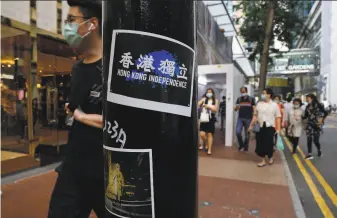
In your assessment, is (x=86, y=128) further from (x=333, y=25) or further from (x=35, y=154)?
(x=35, y=154)

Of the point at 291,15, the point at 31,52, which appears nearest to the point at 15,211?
the point at 31,52

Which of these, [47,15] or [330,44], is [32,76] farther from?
[330,44]

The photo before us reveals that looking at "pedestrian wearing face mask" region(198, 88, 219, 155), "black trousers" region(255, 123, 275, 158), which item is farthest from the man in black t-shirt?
"pedestrian wearing face mask" region(198, 88, 219, 155)

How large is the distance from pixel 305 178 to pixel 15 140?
5.68 meters

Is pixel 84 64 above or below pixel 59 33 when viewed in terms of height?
below

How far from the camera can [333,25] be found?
206 centimetres

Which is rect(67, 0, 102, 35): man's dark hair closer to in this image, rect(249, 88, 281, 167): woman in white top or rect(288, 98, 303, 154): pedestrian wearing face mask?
rect(249, 88, 281, 167): woman in white top

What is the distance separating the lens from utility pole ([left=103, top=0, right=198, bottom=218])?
54.4 inches

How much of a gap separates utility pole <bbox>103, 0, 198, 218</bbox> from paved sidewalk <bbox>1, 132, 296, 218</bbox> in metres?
2.56

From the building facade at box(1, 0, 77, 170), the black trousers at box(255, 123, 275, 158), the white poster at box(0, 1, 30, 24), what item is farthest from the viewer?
the black trousers at box(255, 123, 275, 158)

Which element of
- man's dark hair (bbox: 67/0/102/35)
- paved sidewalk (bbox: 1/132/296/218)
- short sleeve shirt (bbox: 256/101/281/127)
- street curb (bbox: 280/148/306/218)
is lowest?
paved sidewalk (bbox: 1/132/296/218)

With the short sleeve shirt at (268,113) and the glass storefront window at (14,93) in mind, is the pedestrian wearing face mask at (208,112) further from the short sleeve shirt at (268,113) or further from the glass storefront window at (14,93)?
the glass storefront window at (14,93)

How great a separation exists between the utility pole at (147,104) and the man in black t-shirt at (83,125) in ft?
1.61

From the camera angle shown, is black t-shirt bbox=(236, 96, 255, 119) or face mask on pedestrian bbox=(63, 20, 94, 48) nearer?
face mask on pedestrian bbox=(63, 20, 94, 48)
